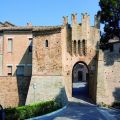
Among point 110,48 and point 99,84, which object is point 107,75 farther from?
point 110,48

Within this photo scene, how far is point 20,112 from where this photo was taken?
26.4m

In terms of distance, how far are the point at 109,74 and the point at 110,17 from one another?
897 cm

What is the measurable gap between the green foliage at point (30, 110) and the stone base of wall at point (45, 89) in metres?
3.39

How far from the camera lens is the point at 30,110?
28359mm

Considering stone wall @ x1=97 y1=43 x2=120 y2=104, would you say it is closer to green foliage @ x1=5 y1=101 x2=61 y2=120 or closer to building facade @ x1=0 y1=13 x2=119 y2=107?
building facade @ x1=0 y1=13 x2=119 y2=107

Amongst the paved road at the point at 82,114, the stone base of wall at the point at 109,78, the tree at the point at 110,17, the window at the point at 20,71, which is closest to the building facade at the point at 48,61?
the window at the point at 20,71

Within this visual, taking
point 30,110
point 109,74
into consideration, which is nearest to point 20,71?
point 109,74

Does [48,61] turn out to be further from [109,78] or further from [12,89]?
[109,78]

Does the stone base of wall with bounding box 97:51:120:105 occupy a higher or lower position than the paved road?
higher

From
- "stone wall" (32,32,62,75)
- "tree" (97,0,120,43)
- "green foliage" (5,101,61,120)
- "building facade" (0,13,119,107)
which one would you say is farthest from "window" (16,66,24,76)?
"tree" (97,0,120,43)

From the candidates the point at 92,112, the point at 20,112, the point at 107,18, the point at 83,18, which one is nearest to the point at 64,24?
the point at 83,18

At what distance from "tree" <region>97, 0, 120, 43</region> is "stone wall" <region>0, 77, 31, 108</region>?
13.0 m

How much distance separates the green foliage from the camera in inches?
983

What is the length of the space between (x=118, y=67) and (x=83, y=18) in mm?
7467
